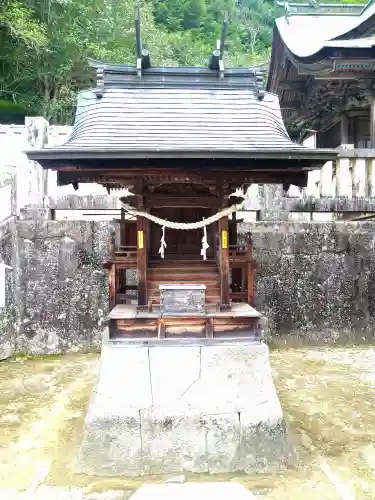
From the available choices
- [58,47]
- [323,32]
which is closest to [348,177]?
[323,32]

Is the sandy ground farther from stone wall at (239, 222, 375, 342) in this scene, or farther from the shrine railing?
the shrine railing

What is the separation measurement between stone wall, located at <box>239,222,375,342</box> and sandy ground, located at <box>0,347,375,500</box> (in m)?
0.49

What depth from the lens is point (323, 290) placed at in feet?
27.6

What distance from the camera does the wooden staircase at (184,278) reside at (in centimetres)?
515

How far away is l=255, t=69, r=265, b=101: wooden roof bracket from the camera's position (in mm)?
5293

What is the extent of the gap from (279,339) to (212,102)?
16.3 feet

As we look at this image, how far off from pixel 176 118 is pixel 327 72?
5068 mm

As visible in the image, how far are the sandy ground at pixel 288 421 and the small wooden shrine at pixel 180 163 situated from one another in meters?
1.47

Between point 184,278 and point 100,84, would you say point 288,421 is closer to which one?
point 184,278

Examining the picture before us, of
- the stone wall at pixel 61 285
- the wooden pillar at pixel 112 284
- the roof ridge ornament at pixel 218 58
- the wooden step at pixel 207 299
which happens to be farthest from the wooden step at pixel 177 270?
the stone wall at pixel 61 285

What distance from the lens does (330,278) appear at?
8.41 meters

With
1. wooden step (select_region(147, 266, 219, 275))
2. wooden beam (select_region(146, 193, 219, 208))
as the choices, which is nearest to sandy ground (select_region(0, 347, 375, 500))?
wooden step (select_region(147, 266, 219, 275))

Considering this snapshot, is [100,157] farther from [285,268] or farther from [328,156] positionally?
[285,268]

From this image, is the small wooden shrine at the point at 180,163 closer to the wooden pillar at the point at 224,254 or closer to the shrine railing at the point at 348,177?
the wooden pillar at the point at 224,254
